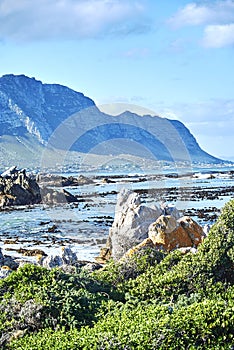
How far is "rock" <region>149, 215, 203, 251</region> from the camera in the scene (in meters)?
19.0

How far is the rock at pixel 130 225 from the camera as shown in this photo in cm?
2083

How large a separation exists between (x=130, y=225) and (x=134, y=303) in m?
12.7

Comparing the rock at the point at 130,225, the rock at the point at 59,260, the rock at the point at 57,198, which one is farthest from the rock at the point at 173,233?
the rock at the point at 57,198

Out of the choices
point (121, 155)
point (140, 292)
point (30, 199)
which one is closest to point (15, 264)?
point (140, 292)

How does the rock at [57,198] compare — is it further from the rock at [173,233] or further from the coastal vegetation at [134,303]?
the coastal vegetation at [134,303]

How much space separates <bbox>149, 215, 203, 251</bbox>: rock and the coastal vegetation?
22.7 ft

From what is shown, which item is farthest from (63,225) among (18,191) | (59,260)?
(18,191)

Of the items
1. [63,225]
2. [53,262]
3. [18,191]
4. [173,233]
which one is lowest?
[63,225]

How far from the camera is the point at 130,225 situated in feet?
71.9

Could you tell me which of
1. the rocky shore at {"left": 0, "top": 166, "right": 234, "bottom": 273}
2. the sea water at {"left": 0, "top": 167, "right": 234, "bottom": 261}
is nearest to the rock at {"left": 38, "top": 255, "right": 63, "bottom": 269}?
the rocky shore at {"left": 0, "top": 166, "right": 234, "bottom": 273}

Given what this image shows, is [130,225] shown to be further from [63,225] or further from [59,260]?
[63,225]

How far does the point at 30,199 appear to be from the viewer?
54219 mm

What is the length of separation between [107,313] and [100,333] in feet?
4.07

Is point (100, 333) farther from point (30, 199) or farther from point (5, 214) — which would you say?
point (30, 199)
